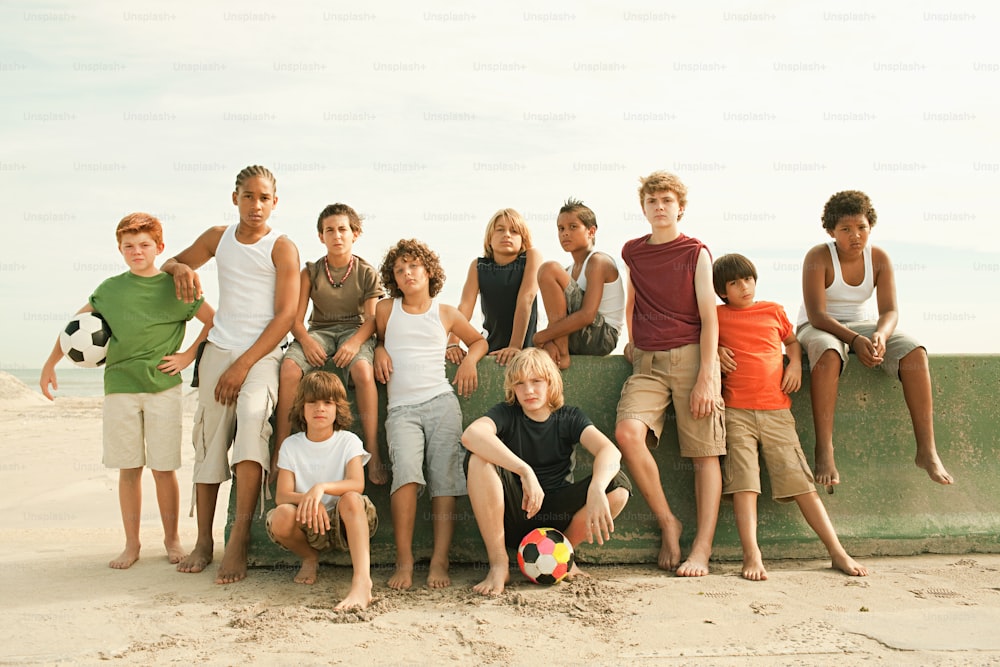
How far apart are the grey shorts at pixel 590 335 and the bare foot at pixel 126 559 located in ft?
9.93

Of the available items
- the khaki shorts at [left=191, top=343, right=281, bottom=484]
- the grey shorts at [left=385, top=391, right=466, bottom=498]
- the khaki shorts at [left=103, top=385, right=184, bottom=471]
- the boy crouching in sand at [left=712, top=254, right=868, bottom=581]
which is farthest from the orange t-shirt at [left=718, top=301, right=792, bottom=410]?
the khaki shorts at [left=103, top=385, right=184, bottom=471]

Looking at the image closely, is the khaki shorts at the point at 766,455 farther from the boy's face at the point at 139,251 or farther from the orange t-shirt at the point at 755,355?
the boy's face at the point at 139,251

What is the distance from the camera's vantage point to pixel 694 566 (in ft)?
15.4

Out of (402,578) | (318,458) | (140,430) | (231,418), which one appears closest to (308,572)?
(402,578)

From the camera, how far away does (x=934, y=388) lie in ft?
17.7

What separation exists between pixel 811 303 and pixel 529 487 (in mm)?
2387

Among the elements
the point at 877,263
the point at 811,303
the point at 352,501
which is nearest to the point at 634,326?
the point at 811,303

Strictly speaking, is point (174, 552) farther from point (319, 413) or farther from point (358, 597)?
point (358, 597)

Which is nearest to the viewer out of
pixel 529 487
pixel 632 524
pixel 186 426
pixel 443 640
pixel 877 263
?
pixel 443 640

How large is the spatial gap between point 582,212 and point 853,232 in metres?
1.78

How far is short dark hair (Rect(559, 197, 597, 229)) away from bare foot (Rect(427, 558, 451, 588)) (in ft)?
8.17

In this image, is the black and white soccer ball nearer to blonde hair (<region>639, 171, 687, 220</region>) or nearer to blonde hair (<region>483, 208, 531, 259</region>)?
blonde hair (<region>483, 208, 531, 259</region>)

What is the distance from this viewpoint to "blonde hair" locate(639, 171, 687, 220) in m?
5.11

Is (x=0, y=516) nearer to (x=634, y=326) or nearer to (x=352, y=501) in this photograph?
(x=352, y=501)
